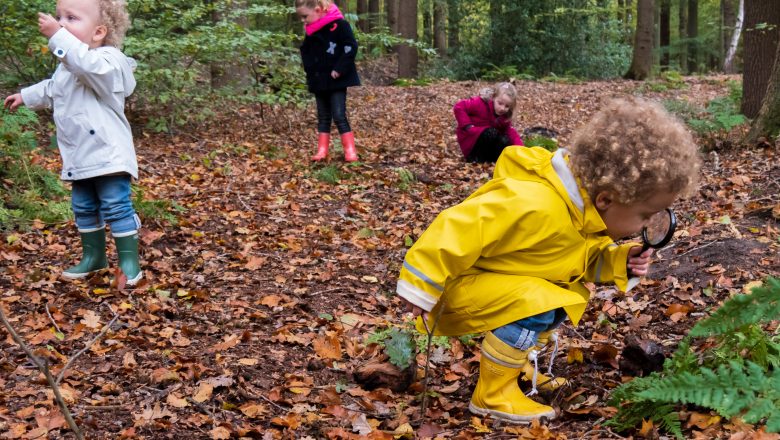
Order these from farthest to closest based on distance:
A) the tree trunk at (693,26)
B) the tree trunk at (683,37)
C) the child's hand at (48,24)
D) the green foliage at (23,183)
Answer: the tree trunk at (683,37), the tree trunk at (693,26), the green foliage at (23,183), the child's hand at (48,24)

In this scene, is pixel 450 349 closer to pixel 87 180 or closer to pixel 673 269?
pixel 673 269

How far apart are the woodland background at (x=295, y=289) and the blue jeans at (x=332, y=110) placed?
1.52 feet

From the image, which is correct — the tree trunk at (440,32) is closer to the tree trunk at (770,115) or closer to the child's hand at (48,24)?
the tree trunk at (770,115)

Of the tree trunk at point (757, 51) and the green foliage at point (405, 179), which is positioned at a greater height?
the tree trunk at point (757, 51)

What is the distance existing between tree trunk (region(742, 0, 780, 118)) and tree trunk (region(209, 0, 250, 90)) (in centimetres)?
695

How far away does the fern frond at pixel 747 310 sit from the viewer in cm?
178

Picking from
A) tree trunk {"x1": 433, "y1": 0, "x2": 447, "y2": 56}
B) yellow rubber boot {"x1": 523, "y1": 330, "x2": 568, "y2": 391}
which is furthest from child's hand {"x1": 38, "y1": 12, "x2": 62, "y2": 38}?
tree trunk {"x1": 433, "y1": 0, "x2": 447, "y2": 56}

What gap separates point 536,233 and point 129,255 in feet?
8.91

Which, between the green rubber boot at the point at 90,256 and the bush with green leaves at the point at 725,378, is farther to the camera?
the green rubber boot at the point at 90,256

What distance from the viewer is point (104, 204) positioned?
4.04m

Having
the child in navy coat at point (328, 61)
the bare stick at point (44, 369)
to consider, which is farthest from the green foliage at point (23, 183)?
the bare stick at point (44, 369)

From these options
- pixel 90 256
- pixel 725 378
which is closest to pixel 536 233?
pixel 725 378

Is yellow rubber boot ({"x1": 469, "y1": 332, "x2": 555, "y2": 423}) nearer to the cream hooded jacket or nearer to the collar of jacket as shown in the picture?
the collar of jacket

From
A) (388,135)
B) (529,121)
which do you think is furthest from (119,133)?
(529,121)
